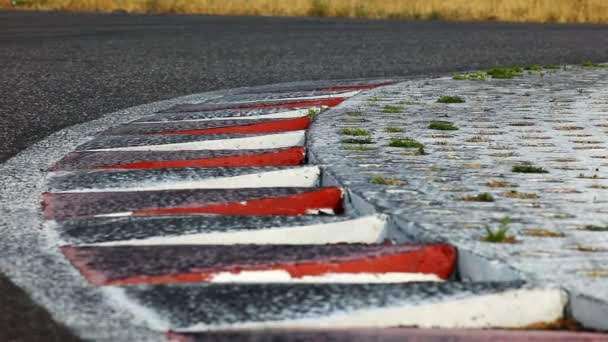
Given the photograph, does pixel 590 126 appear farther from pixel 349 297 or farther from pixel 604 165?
pixel 349 297

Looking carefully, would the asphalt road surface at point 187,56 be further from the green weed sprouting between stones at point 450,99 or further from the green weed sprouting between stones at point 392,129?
the green weed sprouting between stones at point 450,99

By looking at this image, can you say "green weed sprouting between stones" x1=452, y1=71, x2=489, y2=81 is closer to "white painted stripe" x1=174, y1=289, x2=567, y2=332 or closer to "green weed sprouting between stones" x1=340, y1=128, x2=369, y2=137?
"green weed sprouting between stones" x1=340, y1=128, x2=369, y2=137

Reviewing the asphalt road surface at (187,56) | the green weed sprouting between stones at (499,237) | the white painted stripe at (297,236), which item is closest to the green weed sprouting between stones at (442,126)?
the asphalt road surface at (187,56)

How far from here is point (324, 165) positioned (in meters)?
4.73

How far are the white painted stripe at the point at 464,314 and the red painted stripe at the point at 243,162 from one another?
7.72ft

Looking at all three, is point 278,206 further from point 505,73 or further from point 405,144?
point 505,73

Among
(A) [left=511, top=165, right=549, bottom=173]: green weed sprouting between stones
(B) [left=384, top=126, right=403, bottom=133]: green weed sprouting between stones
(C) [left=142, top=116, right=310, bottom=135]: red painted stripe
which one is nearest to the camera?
(A) [left=511, top=165, right=549, bottom=173]: green weed sprouting between stones

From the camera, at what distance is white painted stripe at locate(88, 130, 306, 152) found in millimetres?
5746

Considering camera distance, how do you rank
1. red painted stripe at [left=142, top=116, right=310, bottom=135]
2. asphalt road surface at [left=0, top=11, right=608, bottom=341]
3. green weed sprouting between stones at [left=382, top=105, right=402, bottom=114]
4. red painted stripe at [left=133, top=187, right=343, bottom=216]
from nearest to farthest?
red painted stripe at [left=133, top=187, right=343, bottom=216]
red painted stripe at [left=142, top=116, right=310, bottom=135]
green weed sprouting between stones at [left=382, top=105, right=402, bottom=114]
asphalt road surface at [left=0, top=11, right=608, bottom=341]

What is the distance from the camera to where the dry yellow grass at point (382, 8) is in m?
22.1

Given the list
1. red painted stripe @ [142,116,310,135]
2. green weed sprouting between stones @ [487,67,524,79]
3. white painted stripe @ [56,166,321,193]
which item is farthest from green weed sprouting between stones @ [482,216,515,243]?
green weed sprouting between stones @ [487,67,524,79]

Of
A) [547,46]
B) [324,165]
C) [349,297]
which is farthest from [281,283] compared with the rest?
[547,46]

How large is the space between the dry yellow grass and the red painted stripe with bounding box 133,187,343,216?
17.9 metres

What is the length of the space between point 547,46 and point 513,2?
9226mm
